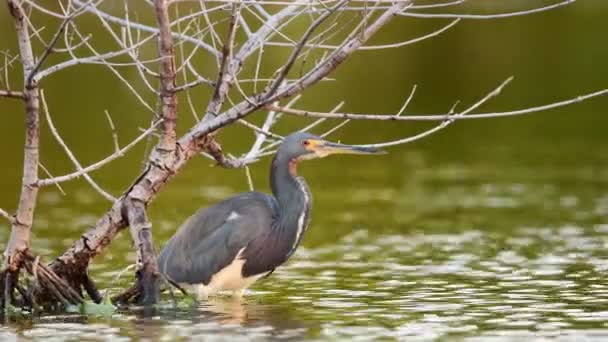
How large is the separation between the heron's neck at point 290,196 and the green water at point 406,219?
602 mm

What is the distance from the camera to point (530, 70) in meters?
41.9

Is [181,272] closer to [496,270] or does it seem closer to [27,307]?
[27,307]

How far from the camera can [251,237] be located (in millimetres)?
13680

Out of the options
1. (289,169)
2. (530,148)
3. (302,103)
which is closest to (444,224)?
(289,169)

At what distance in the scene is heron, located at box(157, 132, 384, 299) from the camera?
1369cm

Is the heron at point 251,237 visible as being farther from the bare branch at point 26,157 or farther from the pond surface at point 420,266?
the bare branch at point 26,157

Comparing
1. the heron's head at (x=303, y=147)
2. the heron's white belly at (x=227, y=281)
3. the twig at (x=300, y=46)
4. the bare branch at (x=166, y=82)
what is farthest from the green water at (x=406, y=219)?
the twig at (x=300, y=46)

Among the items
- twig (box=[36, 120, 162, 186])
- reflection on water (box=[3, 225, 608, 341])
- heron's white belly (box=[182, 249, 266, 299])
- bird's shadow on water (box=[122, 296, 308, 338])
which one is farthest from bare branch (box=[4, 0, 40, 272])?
heron's white belly (box=[182, 249, 266, 299])

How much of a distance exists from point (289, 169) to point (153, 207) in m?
7.98

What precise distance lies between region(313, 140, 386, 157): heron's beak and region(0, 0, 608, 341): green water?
44.9 inches

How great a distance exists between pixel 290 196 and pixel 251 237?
44 cm

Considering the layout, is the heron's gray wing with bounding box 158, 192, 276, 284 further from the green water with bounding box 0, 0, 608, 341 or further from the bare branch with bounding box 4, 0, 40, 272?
the bare branch with bounding box 4, 0, 40, 272

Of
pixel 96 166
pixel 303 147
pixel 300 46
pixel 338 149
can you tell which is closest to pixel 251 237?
pixel 303 147

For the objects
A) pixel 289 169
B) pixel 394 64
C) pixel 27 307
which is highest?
pixel 394 64
